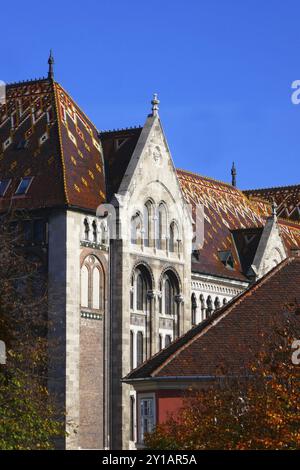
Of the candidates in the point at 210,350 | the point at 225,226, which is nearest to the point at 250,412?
the point at 210,350

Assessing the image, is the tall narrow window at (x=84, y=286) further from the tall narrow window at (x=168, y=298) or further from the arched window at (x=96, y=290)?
the tall narrow window at (x=168, y=298)

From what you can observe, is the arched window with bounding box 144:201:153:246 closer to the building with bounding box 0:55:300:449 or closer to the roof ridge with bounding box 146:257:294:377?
the building with bounding box 0:55:300:449

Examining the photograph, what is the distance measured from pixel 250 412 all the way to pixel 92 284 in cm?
3109

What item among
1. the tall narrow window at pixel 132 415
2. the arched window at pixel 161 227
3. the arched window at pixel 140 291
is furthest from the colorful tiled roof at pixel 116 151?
the tall narrow window at pixel 132 415

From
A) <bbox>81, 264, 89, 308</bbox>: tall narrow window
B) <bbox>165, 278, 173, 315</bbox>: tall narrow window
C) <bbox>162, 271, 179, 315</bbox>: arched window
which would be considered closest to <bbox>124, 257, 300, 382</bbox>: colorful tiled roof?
<bbox>81, 264, 89, 308</bbox>: tall narrow window

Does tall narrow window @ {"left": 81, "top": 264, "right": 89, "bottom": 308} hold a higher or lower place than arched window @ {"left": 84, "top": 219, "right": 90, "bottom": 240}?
lower

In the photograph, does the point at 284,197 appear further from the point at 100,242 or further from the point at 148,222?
the point at 100,242

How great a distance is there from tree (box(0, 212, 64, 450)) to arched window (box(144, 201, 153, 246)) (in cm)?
744

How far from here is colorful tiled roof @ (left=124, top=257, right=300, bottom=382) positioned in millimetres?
61000

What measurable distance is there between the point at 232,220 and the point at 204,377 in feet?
139

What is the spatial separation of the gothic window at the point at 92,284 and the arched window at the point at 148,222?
428 centimetres

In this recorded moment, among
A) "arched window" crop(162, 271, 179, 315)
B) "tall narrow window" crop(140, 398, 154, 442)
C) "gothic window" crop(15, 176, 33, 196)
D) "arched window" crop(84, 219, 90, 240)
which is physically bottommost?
"tall narrow window" crop(140, 398, 154, 442)

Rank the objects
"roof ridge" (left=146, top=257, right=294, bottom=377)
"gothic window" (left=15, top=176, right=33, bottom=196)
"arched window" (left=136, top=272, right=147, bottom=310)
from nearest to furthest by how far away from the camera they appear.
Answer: "roof ridge" (left=146, top=257, right=294, bottom=377) → "gothic window" (left=15, top=176, right=33, bottom=196) → "arched window" (left=136, top=272, right=147, bottom=310)
